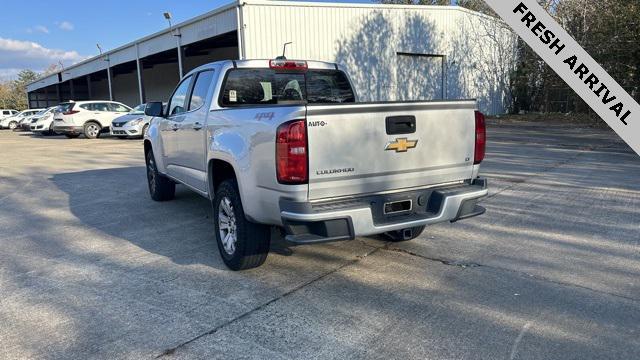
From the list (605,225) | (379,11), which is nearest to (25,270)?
(605,225)

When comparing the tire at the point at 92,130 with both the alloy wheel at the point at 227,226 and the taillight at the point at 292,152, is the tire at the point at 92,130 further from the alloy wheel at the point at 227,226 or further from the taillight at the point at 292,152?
the taillight at the point at 292,152

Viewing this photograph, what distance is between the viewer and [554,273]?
4312 millimetres

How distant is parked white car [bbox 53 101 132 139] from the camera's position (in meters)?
21.7

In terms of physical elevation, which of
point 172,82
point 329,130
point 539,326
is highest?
point 172,82

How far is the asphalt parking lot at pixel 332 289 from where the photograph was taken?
3.16 m

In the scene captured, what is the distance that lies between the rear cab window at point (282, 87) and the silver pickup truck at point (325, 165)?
0.6 inches

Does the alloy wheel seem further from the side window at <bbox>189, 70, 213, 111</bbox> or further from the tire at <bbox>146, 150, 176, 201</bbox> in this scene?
the tire at <bbox>146, 150, 176, 201</bbox>

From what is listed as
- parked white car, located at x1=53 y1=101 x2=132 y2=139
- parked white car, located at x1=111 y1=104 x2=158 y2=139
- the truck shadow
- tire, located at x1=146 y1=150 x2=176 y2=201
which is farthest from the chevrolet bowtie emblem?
parked white car, located at x1=53 y1=101 x2=132 y2=139

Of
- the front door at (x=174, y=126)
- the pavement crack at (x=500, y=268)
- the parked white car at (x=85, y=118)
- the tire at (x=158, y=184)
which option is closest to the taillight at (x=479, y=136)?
the pavement crack at (x=500, y=268)

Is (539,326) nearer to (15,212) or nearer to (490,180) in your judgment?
(490,180)

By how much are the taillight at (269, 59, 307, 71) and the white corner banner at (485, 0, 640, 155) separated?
2.19m

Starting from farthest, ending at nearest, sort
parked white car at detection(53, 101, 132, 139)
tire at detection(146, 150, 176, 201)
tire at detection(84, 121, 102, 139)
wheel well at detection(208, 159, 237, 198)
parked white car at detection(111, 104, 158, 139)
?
tire at detection(84, 121, 102, 139) < parked white car at detection(53, 101, 132, 139) < parked white car at detection(111, 104, 158, 139) < tire at detection(146, 150, 176, 201) < wheel well at detection(208, 159, 237, 198)

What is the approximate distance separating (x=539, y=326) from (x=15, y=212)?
290 inches

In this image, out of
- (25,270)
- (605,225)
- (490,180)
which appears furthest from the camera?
(490,180)
